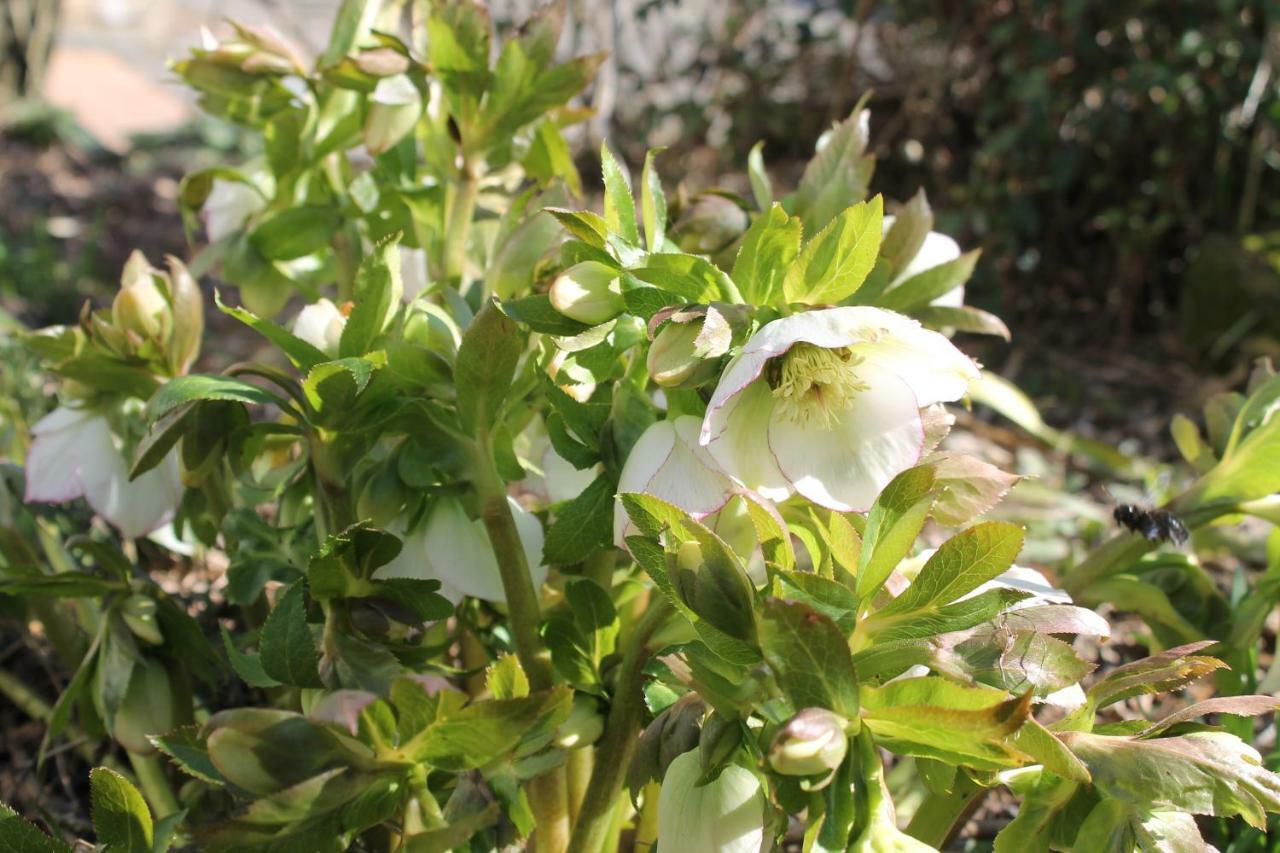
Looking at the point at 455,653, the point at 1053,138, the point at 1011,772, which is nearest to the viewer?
the point at 1011,772

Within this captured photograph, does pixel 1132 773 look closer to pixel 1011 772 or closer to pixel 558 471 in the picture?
pixel 1011 772

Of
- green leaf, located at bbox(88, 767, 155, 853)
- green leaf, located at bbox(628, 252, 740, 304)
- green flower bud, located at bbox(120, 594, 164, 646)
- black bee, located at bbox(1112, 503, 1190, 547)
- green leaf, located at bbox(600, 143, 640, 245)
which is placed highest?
green leaf, located at bbox(600, 143, 640, 245)

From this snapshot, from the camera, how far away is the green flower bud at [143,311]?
2.48ft

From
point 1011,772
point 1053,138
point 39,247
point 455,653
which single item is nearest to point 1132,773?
point 1011,772

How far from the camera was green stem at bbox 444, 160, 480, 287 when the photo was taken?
0.84m

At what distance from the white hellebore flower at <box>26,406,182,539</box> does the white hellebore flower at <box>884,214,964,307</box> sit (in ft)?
1.59

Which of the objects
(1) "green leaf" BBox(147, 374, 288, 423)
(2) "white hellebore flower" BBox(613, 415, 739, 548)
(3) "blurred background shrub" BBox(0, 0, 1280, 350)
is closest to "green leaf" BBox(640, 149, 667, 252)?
(2) "white hellebore flower" BBox(613, 415, 739, 548)

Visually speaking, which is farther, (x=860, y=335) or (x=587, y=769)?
(x=587, y=769)

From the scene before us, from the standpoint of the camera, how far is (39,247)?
278cm

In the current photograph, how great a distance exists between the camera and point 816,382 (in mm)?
608

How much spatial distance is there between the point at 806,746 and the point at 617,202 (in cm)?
29

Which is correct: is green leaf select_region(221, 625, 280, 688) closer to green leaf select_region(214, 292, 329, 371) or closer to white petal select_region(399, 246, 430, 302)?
green leaf select_region(214, 292, 329, 371)

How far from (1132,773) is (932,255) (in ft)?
1.20

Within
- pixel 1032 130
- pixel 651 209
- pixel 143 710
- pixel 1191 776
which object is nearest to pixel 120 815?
pixel 143 710
